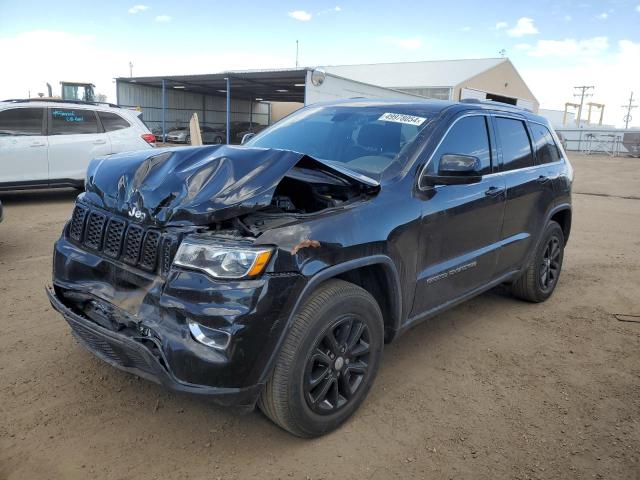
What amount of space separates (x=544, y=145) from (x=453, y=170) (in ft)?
6.99

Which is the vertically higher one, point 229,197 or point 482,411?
point 229,197

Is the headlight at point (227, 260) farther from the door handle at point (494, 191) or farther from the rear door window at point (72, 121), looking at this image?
the rear door window at point (72, 121)

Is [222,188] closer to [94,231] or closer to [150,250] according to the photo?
[150,250]

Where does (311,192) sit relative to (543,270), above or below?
above

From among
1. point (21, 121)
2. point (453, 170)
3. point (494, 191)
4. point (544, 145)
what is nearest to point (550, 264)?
point (544, 145)

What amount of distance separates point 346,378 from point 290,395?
1.45ft

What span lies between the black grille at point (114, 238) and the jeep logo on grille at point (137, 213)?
0.09 m

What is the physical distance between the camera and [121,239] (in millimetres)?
2709

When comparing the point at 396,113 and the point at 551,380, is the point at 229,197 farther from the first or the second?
the point at 551,380

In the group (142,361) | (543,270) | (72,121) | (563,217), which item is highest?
(72,121)

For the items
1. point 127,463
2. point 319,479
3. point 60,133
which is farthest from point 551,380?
point 60,133

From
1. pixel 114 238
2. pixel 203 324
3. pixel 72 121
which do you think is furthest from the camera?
pixel 72 121

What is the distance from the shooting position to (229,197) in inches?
96.9

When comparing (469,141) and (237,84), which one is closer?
(469,141)
